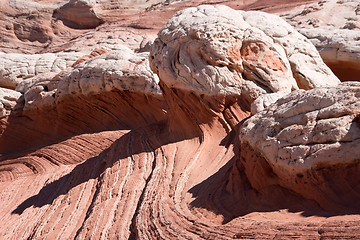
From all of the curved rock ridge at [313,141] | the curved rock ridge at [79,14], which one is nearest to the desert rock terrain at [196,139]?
the curved rock ridge at [313,141]

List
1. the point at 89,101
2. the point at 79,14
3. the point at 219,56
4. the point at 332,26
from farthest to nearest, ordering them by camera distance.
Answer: the point at 79,14, the point at 332,26, the point at 89,101, the point at 219,56

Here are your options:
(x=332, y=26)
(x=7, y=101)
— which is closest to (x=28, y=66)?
(x=7, y=101)

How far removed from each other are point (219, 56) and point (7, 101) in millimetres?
6425

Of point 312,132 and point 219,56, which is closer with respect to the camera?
point 312,132

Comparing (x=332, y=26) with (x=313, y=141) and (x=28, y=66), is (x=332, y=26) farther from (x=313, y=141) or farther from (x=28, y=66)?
Answer: (x=313, y=141)

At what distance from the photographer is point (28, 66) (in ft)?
53.4

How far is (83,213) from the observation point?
770cm

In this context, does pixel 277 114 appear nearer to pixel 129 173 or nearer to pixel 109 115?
pixel 129 173

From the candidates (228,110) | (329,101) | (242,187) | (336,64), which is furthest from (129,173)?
(336,64)

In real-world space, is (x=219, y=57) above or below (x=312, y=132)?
above

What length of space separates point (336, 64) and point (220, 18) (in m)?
4.73

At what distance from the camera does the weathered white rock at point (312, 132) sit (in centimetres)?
505

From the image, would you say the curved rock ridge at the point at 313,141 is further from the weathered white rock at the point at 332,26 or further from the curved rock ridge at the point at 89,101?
the weathered white rock at the point at 332,26

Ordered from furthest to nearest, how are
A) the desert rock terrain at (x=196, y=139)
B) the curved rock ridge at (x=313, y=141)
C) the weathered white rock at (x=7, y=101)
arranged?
the weathered white rock at (x=7, y=101), the desert rock terrain at (x=196, y=139), the curved rock ridge at (x=313, y=141)
